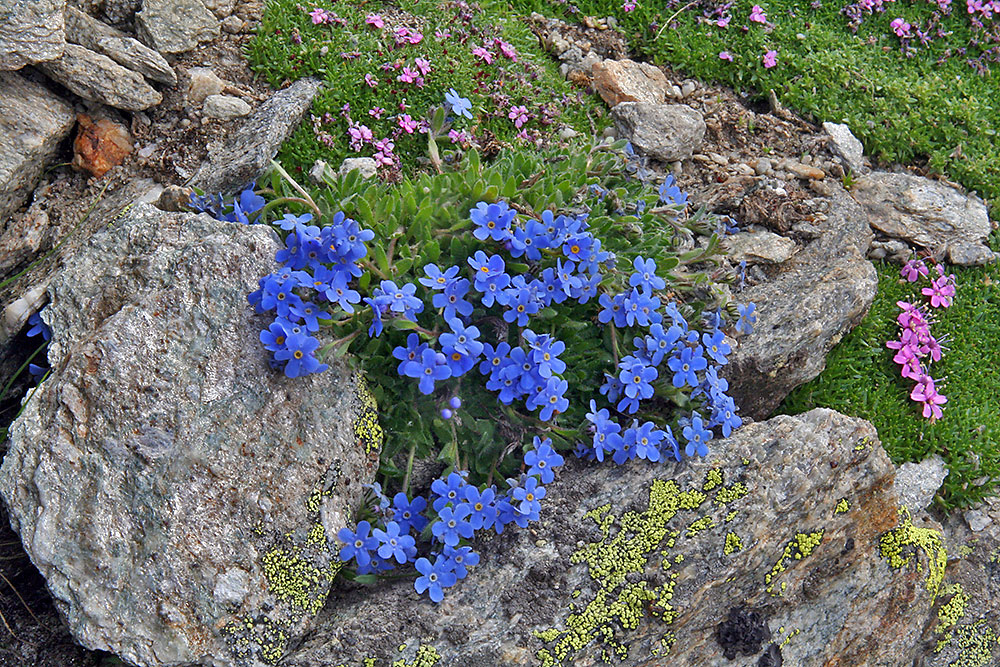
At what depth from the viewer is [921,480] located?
17.8 feet

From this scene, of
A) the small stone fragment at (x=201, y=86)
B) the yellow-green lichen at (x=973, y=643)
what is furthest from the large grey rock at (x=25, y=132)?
the yellow-green lichen at (x=973, y=643)

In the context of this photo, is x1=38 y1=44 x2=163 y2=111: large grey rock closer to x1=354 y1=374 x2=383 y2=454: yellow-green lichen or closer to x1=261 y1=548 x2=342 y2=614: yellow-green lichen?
x1=354 y1=374 x2=383 y2=454: yellow-green lichen

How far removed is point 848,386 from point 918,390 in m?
0.54

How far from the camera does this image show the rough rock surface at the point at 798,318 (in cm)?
Result: 484

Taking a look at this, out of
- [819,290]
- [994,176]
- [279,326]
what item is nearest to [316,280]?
[279,326]

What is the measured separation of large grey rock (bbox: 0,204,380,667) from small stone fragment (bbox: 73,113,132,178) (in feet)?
5.58

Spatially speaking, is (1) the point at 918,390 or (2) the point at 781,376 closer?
(2) the point at 781,376

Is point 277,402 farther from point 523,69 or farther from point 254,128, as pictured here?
point 523,69

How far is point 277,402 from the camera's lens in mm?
3631

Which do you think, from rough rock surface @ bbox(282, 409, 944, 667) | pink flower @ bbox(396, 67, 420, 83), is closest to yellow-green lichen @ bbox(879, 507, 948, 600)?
rough rock surface @ bbox(282, 409, 944, 667)

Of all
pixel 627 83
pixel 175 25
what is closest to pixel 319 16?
pixel 175 25

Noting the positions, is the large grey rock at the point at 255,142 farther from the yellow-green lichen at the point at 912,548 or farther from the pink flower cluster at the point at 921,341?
the pink flower cluster at the point at 921,341

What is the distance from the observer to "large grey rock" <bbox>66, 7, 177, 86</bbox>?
5.25 m

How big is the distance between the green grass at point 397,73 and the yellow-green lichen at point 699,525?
319cm
